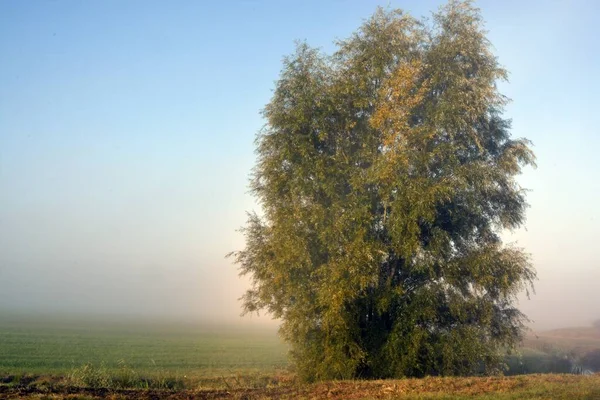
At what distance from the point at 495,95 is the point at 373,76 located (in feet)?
19.3

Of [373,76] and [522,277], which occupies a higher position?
[373,76]

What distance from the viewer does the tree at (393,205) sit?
73.5ft

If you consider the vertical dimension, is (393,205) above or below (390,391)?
above

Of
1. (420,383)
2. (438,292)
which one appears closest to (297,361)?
(438,292)

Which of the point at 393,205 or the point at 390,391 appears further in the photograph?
the point at 393,205

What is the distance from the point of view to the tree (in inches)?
882

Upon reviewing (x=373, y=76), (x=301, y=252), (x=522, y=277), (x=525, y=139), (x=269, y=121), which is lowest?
(x=522, y=277)

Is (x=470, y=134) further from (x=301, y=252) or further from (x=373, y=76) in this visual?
(x=301, y=252)

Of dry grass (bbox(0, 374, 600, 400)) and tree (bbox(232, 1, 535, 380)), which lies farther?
tree (bbox(232, 1, 535, 380))

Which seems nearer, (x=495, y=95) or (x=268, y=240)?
(x=495, y=95)

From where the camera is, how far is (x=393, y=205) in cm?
2248

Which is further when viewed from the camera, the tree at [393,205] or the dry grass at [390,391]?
the tree at [393,205]

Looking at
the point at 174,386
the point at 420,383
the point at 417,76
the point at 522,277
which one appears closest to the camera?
the point at 420,383

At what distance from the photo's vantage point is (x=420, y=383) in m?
16.5
